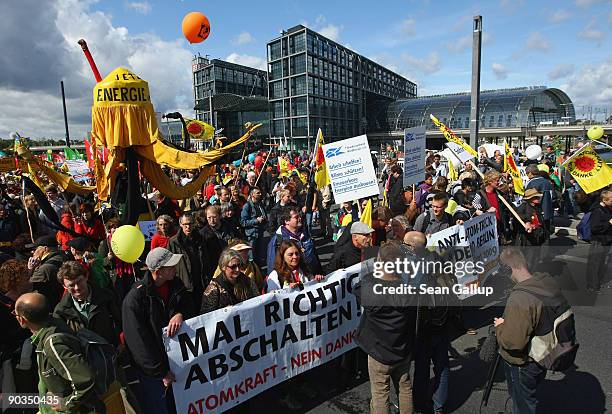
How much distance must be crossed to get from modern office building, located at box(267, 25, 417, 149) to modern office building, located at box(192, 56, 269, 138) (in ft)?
11.6

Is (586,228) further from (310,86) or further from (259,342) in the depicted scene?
(310,86)

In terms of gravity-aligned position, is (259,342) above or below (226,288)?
below

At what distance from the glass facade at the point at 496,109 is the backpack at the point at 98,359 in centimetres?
5648

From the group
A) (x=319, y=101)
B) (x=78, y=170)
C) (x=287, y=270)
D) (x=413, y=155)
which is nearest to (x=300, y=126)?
(x=319, y=101)

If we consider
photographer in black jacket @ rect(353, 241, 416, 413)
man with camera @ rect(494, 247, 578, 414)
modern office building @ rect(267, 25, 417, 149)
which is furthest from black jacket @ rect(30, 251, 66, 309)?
modern office building @ rect(267, 25, 417, 149)

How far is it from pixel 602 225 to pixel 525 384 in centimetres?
407

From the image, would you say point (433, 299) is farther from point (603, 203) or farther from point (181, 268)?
point (603, 203)

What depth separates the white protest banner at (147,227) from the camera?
5.18m

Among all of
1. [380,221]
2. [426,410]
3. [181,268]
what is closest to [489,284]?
[380,221]

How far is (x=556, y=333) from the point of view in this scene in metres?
2.64

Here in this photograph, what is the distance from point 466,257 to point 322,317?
8.60ft

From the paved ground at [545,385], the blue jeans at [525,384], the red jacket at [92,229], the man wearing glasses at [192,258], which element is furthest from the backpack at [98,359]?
the red jacket at [92,229]

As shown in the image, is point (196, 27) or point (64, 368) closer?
point (64, 368)

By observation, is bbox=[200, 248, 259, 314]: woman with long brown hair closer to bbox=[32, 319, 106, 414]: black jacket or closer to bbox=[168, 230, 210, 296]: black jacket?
bbox=[168, 230, 210, 296]: black jacket
